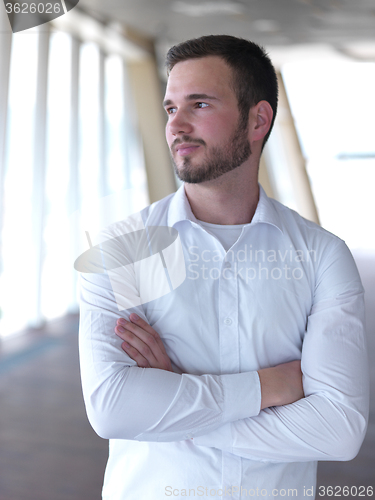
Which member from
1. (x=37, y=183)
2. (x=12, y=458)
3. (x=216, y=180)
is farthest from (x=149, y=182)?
(x=216, y=180)

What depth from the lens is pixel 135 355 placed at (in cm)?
103

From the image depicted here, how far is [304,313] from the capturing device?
3.73 feet

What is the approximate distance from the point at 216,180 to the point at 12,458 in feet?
6.52

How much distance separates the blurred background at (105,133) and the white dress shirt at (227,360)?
7.38 feet

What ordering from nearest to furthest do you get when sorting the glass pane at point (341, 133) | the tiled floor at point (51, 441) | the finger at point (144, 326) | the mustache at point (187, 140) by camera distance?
the finger at point (144, 326)
the mustache at point (187, 140)
the tiled floor at point (51, 441)
the glass pane at point (341, 133)

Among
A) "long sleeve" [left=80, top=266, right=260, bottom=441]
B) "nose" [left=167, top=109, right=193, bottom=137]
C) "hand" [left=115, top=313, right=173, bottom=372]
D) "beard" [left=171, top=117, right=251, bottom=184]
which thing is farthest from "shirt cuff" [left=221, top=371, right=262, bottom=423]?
"nose" [left=167, top=109, right=193, bottom=137]

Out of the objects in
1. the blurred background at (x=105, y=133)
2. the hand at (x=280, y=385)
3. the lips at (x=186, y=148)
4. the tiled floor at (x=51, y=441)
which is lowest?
the tiled floor at (x=51, y=441)

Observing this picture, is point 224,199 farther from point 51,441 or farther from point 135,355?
point 51,441

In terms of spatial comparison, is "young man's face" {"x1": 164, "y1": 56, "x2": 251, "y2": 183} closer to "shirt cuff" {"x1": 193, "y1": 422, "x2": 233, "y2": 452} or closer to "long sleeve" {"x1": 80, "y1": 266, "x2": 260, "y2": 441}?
"long sleeve" {"x1": 80, "y1": 266, "x2": 260, "y2": 441}

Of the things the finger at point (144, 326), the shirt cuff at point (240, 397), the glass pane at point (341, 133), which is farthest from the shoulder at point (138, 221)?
the glass pane at point (341, 133)

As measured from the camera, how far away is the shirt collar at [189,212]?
1198 mm

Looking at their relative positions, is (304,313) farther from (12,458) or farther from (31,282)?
(31,282)

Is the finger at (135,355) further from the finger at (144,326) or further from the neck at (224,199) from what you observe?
the neck at (224,199)

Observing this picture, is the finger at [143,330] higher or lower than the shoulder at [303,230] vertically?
lower
